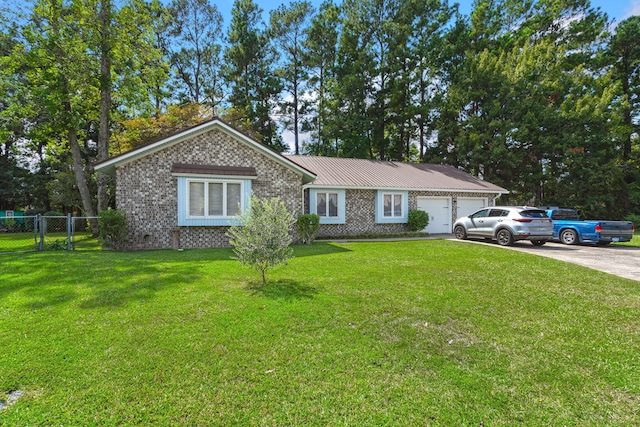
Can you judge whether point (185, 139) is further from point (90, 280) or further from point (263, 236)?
point (263, 236)

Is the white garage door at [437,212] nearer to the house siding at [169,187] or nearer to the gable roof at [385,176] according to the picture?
the gable roof at [385,176]

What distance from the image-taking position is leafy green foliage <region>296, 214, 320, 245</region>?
515 inches

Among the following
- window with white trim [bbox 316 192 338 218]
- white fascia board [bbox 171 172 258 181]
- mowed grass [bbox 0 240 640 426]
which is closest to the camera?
mowed grass [bbox 0 240 640 426]

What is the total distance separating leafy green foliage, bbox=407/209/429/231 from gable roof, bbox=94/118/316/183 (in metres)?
6.99

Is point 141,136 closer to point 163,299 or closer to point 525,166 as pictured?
point 163,299

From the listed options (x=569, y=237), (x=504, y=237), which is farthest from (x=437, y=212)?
(x=569, y=237)

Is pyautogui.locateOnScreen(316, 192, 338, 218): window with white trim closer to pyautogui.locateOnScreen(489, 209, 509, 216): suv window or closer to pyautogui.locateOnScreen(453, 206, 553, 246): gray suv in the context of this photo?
pyautogui.locateOnScreen(453, 206, 553, 246): gray suv

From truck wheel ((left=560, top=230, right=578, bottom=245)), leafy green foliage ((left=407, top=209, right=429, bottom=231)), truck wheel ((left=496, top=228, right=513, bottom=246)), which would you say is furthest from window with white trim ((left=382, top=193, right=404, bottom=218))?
truck wheel ((left=560, top=230, right=578, bottom=245))

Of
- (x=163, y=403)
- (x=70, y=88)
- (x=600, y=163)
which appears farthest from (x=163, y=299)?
(x=600, y=163)

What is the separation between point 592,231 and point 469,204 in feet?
23.2

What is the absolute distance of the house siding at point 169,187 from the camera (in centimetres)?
1130

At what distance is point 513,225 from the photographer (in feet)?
40.8

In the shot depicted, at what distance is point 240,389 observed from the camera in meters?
2.84

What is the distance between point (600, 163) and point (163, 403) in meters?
33.5
